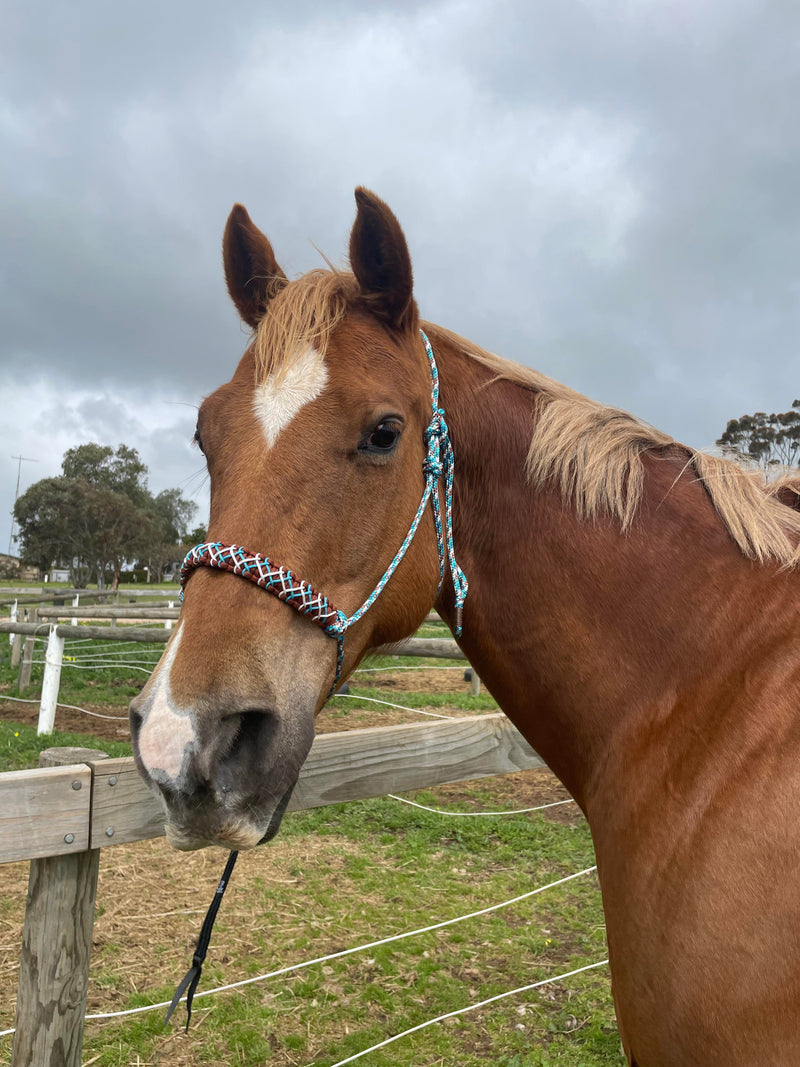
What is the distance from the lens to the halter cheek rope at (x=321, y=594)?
158 centimetres

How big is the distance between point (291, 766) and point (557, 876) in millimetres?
4435

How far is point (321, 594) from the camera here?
65.6 inches

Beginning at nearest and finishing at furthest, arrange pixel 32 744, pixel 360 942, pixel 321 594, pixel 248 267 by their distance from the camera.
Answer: pixel 321 594
pixel 248 267
pixel 360 942
pixel 32 744

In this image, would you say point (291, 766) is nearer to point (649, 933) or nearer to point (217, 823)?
point (217, 823)

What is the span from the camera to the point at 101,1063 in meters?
3.03

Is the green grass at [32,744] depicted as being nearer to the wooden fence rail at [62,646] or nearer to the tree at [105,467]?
the wooden fence rail at [62,646]

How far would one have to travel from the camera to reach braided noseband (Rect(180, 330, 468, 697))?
62.4 inches

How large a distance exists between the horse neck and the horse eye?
0.91 feet

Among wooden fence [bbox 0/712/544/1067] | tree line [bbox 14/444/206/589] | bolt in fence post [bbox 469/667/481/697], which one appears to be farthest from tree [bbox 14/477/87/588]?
wooden fence [bbox 0/712/544/1067]

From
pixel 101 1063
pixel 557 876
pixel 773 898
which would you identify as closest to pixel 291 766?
pixel 773 898

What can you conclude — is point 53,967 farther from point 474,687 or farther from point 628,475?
point 474,687

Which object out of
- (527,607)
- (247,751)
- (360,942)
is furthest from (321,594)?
(360,942)

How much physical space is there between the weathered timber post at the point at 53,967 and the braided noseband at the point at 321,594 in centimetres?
110

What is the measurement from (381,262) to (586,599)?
1105 mm
